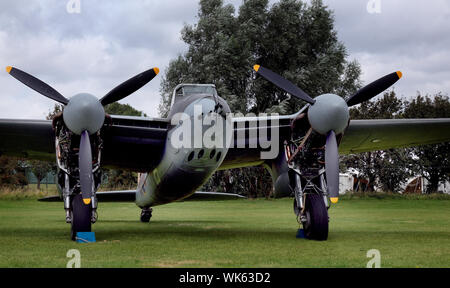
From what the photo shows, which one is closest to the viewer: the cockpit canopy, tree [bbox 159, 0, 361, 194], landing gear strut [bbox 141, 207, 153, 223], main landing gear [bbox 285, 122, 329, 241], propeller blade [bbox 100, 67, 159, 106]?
main landing gear [bbox 285, 122, 329, 241]

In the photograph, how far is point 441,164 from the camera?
5009 cm

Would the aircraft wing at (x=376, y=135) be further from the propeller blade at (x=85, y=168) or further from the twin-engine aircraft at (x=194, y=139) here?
the propeller blade at (x=85, y=168)

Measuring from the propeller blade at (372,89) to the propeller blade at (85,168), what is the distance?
6.93 meters

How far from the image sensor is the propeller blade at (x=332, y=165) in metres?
12.5

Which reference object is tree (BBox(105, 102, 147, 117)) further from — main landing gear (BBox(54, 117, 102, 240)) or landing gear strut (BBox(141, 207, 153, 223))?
main landing gear (BBox(54, 117, 102, 240))

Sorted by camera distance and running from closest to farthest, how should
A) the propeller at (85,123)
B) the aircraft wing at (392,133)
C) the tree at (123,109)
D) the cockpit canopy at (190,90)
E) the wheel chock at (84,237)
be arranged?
→ the propeller at (85,123) < the wheel chock at (84,237) < the cockpit canopy at (190,90) < the aircraft wing at (392,133) < the tree at (123,109)

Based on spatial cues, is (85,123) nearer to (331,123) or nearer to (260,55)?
(331,123)

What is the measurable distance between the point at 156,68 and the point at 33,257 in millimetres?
6064

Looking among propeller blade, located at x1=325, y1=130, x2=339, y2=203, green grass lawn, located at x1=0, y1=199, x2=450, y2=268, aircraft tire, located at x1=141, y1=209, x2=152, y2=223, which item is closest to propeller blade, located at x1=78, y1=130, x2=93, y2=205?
green grass lawn, located at x1=0, y1=199, x2=450, y2=268

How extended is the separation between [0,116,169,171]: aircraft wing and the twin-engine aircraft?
3 cm

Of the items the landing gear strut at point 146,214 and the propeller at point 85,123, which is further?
the landing gear strut at point 146,214

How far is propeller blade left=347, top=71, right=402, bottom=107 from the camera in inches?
537

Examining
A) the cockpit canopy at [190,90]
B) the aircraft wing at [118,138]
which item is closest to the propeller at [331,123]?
the cockpit canopy at [190,90]

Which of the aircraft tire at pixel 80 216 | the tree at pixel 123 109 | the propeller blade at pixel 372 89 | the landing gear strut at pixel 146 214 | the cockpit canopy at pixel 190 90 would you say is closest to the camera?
the aircraft tire at pixel 80 216
